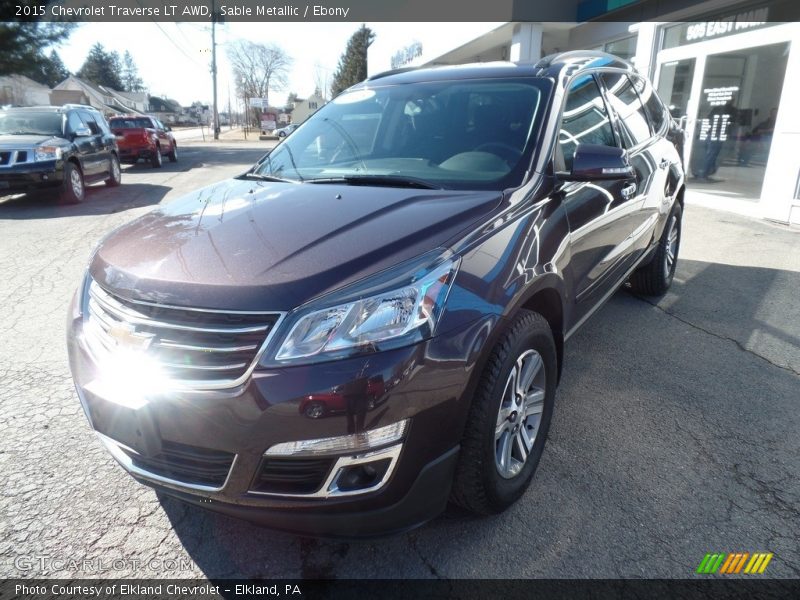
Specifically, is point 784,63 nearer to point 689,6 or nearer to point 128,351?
point 689,6

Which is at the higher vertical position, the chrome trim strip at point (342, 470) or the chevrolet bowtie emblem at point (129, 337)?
the chevrolet bowtie emblem at point (129, 337)

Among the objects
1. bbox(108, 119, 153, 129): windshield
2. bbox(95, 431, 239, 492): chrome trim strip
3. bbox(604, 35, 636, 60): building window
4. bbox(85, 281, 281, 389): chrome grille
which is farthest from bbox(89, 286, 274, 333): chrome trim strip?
bbox(108, 119, 153, 129): windshield

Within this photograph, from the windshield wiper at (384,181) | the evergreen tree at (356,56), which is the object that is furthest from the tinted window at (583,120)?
the evergreen tree at (356,56)

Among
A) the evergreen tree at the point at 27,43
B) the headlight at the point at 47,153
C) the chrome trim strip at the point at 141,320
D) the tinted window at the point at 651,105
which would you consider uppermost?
the evergreen tree at the point at 27,43

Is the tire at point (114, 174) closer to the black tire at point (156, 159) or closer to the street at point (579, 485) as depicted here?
the black tire at point (156, 159)

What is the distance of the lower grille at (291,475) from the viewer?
1688 mm

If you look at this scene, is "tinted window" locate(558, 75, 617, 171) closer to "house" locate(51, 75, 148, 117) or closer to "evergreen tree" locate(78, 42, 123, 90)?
"house" locate(51, 75, 148, 117)

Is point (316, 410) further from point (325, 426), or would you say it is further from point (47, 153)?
point (47, 153)

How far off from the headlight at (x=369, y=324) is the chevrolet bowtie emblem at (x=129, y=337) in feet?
Result: 1.60

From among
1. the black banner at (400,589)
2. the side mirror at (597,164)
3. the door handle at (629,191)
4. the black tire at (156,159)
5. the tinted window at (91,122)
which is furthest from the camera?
the black tire at (156,159)

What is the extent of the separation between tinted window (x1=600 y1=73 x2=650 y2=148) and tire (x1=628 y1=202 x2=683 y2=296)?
0.95m

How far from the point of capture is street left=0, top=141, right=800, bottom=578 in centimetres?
203

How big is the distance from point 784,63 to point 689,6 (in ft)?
7.57

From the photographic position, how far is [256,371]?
5.41 feet
